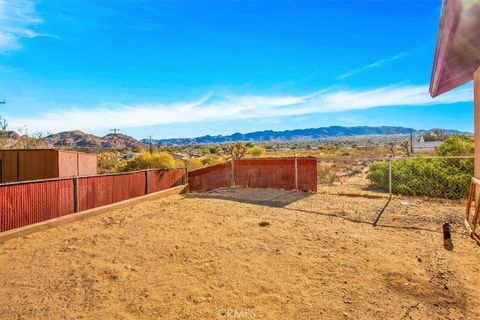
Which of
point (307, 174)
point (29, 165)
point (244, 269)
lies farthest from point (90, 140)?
point (244, 269)

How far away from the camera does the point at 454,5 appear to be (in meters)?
4.56

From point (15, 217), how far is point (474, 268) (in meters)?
9.44

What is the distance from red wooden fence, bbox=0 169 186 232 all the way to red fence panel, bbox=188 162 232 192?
12.4 feet

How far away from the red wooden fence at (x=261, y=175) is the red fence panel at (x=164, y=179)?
3.28ft

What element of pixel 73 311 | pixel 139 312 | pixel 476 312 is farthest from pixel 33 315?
pixel 476 312

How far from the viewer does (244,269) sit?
6020 millimetres

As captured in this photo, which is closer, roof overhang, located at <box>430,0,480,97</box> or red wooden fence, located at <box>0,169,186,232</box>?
roof overhang, located at <box>430,0,480,97</box>

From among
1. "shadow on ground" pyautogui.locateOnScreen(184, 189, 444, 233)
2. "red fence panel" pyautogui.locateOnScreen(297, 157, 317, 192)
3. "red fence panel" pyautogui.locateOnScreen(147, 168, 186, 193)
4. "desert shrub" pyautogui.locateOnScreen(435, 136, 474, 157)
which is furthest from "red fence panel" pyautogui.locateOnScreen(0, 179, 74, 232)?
"desert shrub" pyautogui.locateOnScreen(435, 136, 474, 157)

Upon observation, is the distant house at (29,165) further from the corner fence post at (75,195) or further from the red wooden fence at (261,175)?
the red wooden fence at (261,175)

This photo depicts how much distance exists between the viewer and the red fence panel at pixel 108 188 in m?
10.7

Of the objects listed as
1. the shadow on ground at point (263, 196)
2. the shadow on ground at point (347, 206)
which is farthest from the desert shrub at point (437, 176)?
the shadow on ground at point (263, 196)

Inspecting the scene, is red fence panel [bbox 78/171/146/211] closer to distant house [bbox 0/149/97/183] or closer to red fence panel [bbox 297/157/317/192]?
distant house [bbox 0/149/97/183]

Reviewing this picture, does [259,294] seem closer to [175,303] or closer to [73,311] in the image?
[175,303]

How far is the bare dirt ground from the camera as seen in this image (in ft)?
15.4
